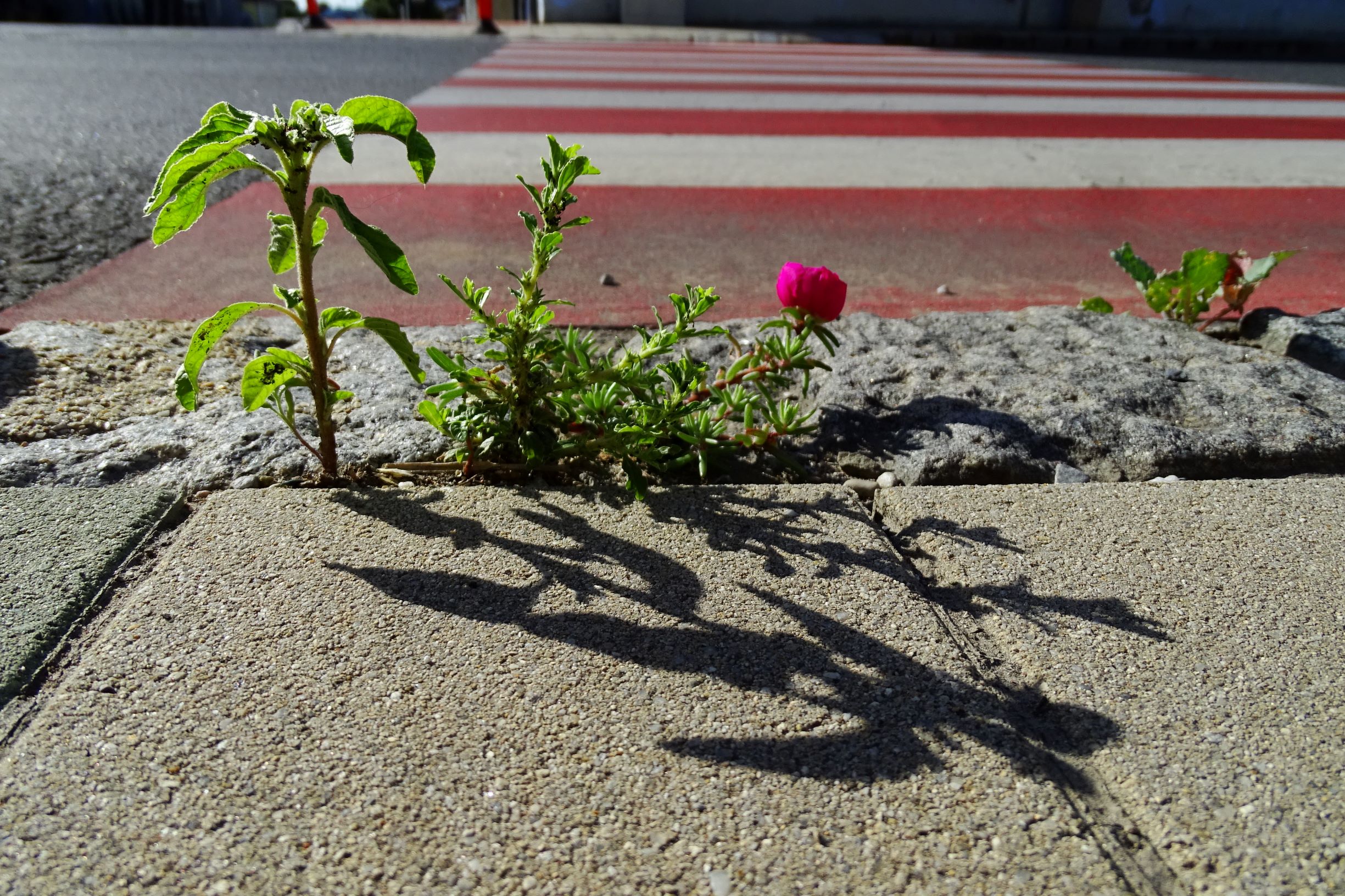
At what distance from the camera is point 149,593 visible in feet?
5.29

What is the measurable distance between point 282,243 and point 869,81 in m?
9.38

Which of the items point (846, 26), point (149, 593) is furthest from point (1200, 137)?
point (846, 26)

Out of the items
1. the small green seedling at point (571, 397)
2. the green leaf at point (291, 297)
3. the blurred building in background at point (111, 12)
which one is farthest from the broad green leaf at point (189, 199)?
the blurred building in background at point (111, 12)

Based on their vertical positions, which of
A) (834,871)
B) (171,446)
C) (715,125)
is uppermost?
(715,125)

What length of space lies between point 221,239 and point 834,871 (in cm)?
378

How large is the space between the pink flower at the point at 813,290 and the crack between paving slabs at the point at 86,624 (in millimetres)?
1319

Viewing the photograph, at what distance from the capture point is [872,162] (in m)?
5.76

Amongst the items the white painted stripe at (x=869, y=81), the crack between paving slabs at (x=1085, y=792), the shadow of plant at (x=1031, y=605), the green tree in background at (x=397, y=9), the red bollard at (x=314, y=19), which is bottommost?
the crack between paving slabs at (x=1085, y=792)

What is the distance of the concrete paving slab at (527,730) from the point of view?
1.16 meters

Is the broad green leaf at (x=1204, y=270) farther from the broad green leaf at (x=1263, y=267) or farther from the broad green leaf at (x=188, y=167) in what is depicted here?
the broad green leaf at (x=188, y=167)

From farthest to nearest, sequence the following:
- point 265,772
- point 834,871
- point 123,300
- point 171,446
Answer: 1. point 123,300
2. point 171,446
3. point 265,772
4. point 834,871

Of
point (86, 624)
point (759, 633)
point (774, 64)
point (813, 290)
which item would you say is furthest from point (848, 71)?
point (86, 624)

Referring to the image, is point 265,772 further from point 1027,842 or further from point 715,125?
point 715,125

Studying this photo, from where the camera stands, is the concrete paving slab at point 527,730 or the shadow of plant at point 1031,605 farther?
the shadow of plant at point 1031,605
